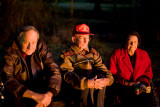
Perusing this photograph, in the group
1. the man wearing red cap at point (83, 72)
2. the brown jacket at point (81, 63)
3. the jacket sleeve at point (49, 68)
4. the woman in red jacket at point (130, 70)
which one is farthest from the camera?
the woman in red jacket at point (130, 70)

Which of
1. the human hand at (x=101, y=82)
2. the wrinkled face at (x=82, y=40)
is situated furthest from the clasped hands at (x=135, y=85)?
the wrinkled face at (x=82, y=40)

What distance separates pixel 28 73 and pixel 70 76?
63cm

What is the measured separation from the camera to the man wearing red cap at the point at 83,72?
2820mm

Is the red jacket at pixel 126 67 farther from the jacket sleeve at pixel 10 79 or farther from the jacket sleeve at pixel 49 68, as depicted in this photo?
the jacket sleeve at pixel 10 79

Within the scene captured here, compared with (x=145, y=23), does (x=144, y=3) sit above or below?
above

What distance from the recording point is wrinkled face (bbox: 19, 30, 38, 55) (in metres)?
2.51

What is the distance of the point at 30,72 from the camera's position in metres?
2.71

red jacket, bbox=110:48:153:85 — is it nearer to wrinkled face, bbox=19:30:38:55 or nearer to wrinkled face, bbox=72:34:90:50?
wrinkled face, bbox=72:34:90:50

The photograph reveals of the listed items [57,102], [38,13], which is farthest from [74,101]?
[38,13]

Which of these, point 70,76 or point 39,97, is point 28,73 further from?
point 70,76

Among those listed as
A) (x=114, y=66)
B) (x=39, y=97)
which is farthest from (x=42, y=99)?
(x=114, y=66)

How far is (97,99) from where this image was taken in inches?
114

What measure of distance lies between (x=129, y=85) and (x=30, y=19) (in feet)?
17.5

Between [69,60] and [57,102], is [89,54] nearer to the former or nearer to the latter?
[69,60]
